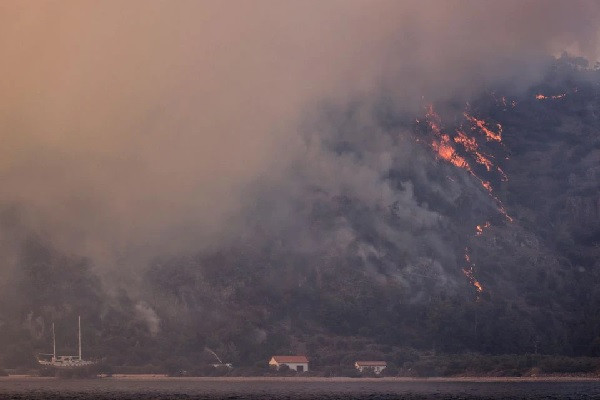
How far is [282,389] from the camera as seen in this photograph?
5689 inches

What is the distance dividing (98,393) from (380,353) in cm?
5507

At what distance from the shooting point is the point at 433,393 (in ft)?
447

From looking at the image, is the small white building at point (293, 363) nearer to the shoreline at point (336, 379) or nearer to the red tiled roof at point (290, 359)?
the red tiled roof at point (290, 359)

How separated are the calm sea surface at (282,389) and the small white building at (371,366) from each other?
508cm

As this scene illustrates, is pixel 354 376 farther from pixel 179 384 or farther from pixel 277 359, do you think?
pixel 179 384

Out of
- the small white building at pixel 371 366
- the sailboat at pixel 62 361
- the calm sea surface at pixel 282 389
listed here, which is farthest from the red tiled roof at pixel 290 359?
the sailboat at pixel 62 361

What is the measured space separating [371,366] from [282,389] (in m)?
26.5

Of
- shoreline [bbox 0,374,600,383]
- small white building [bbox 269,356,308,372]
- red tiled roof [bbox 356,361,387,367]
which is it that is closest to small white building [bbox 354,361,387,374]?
red tiled roof [bbox 356,361,387,367]

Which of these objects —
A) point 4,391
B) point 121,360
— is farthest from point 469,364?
point 4,391

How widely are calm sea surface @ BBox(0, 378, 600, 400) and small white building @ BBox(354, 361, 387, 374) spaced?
508 centimetres

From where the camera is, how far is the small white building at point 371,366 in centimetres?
16688

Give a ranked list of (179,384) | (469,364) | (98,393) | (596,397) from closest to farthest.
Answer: (596,397), (98,393), (179,384), (469,364)

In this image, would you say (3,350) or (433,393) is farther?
(3,350)

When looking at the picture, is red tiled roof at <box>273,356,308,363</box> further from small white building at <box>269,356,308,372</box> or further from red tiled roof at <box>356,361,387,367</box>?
red tiled roof at <box>356,361,387,367</box>
